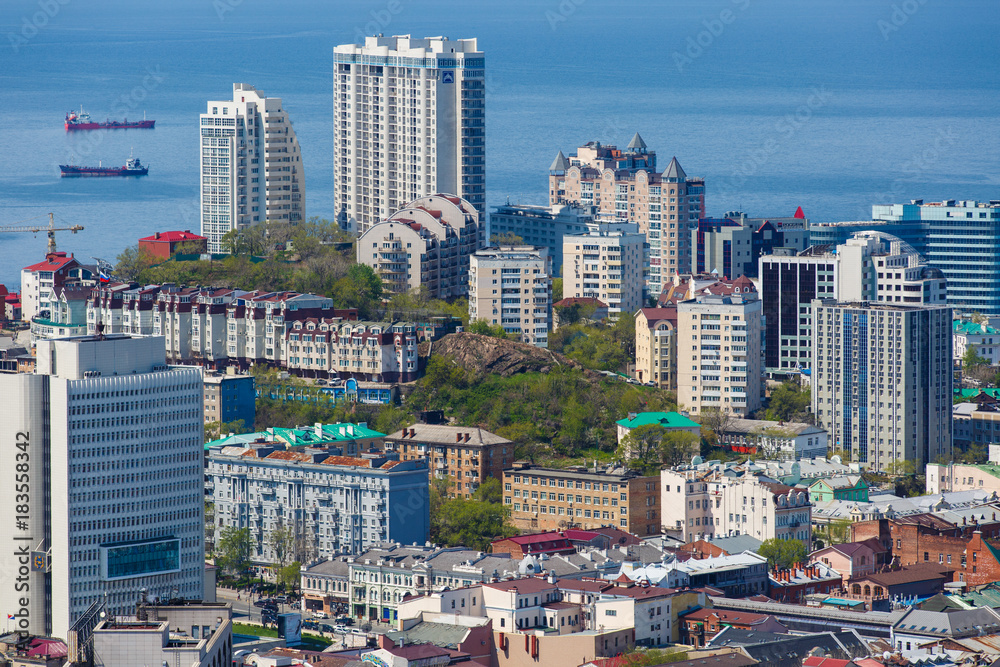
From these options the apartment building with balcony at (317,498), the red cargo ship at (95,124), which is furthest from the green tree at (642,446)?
the red cargo ship at (95,124)

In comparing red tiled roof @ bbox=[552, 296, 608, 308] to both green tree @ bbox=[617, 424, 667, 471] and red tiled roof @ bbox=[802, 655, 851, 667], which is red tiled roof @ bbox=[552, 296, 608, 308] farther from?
red tiled roof @ bbox=[802, 655, 851, 667]

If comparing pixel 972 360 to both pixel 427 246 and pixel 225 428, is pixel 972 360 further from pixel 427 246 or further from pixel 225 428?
pixel 225 428

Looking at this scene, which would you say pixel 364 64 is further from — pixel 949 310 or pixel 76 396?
pixel 76 396

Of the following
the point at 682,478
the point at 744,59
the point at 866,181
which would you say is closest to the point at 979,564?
the point at 682,478

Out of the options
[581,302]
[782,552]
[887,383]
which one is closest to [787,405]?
[887,383]

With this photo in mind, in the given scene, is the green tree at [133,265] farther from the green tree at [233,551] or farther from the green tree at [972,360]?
the green tree at [972,360]

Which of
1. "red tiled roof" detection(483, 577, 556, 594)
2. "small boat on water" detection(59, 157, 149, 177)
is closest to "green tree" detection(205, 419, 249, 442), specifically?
"red tiled roof" detection(483, 577, 556, 594)
